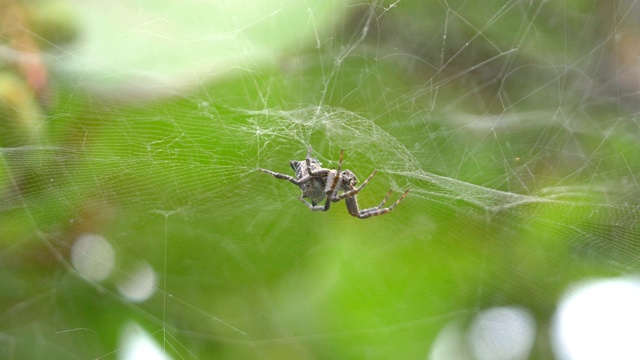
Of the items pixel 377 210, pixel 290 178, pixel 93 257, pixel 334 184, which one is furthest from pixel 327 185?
pixel 93 257

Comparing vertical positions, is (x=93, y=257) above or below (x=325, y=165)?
below

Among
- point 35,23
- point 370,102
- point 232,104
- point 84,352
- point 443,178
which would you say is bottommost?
point 84,352

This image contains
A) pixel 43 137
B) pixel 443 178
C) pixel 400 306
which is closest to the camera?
pixel 43 137

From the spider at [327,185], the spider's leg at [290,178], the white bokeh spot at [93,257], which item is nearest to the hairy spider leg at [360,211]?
the spider at [327,185]

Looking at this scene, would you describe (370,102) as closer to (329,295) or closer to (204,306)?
(329,295)

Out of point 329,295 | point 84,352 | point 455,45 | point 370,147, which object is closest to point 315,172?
point 370,147

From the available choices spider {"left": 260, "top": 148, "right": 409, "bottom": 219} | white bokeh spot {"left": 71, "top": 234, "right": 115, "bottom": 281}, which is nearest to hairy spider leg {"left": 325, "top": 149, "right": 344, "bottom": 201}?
spider {"left": 260, "top": 148, "right": 409, "bottom": 219}

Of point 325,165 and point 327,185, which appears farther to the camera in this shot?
point 325,165

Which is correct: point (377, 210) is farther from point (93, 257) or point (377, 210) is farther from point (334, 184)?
point (93, 257)
